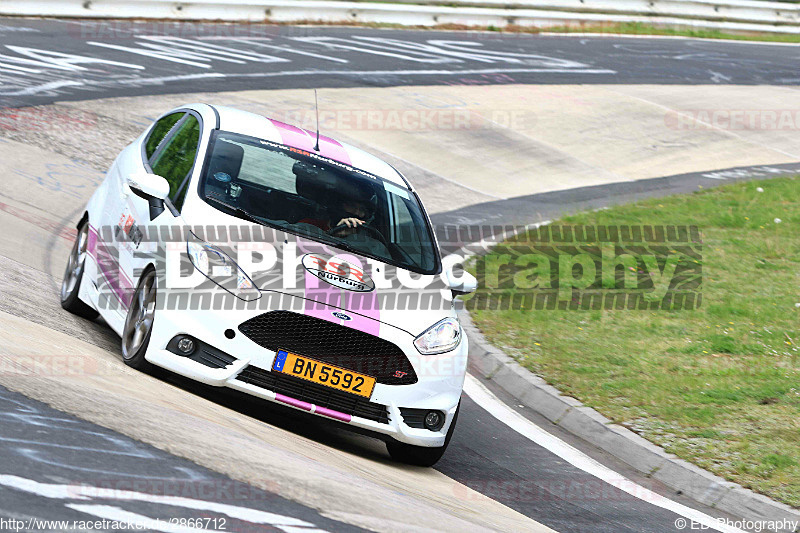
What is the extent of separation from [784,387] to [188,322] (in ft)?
16.5

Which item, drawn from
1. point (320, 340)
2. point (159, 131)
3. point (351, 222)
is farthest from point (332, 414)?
point (159, 131)

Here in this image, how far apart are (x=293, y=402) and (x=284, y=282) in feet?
2.29

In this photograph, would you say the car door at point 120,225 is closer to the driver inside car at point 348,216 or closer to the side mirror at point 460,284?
the driver inside car at point 348,216

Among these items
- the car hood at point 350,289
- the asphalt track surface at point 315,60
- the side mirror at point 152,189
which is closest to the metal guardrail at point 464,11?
the asphalt track surface at point 315,60

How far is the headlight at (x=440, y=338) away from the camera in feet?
20.2

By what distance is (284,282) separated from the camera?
5.97m

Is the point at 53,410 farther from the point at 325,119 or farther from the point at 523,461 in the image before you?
the point at 325,119

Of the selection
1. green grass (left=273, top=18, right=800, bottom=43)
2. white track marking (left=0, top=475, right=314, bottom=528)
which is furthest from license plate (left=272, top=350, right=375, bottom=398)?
green grass (left=273, top=18, right=800, bottom=43)

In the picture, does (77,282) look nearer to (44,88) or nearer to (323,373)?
(323,373)

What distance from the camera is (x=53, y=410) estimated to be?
4.95 m

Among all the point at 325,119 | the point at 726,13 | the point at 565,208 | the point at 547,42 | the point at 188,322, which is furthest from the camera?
the point at 726,13

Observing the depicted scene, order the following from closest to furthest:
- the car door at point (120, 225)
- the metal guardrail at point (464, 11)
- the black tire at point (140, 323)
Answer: the black tire at point (140, 323)
the car door at point (120, 225)
the metal guardrail at point (464, 11)

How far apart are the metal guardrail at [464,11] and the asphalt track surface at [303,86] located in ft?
2.11

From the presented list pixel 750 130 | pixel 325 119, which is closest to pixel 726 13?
pixel 750 130
